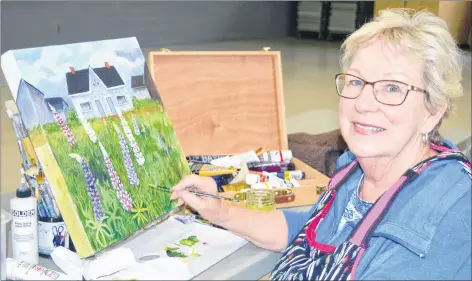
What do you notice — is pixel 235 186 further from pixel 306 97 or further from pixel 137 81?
pixel 306 97

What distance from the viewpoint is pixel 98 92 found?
145cm

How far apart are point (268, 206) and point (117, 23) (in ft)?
23.6

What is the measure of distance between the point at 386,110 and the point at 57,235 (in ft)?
2.62

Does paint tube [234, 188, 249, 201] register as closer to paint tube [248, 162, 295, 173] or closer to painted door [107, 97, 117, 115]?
paint tube [248, 162, 295, 173]

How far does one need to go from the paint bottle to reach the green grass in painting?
97 millimetres

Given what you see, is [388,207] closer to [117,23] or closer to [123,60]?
[123,60]

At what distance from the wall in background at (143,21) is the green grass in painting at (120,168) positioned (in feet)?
17.9

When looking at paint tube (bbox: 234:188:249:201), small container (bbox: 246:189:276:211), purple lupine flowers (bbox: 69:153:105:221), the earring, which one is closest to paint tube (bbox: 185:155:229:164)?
paint tube (bbox: 234:188:249:201)

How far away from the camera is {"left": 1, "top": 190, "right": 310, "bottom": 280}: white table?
1319 millimetres

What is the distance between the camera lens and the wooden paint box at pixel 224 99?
7.29 ft

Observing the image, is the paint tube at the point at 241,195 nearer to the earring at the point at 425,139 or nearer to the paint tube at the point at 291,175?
the paint tube at the point at 291,175

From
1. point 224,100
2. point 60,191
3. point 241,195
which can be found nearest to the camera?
point 60,191

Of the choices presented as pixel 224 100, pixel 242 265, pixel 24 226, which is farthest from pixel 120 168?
pixel 224 100

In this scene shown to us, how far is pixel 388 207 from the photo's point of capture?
127cm
